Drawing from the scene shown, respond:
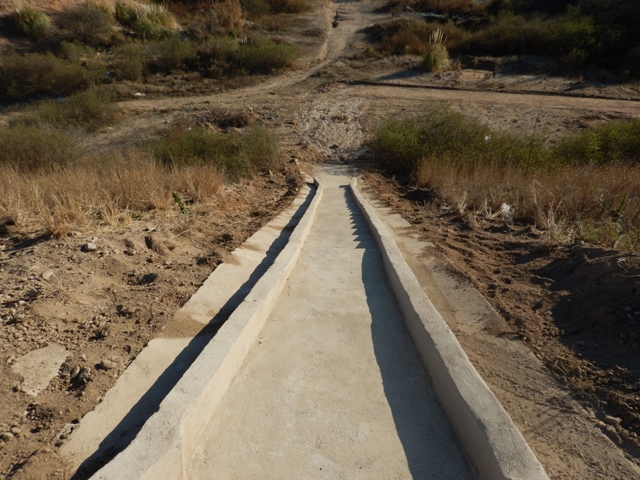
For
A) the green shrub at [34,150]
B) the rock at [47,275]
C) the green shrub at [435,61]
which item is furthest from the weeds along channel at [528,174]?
the green shrub at [34,150]

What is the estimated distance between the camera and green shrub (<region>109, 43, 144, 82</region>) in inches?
738

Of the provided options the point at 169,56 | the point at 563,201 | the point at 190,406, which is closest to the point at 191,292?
the point at 190,406

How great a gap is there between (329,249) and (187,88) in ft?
53.5

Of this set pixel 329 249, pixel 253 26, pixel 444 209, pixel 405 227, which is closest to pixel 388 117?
pixel 444 209

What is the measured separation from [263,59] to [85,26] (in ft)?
33.9

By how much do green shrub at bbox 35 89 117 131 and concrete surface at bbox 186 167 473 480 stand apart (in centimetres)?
1405

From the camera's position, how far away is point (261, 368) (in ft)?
9.20

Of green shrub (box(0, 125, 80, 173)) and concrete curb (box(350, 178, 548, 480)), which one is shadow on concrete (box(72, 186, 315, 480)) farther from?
green shrub (box(0, 125, 80, 173))

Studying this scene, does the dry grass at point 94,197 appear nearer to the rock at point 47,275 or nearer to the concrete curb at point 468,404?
the rock at point 47,275

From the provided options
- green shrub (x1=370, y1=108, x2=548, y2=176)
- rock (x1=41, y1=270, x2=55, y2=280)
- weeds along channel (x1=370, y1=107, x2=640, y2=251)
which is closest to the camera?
rock (x1=41, y1=270, x2=55, y2=280)

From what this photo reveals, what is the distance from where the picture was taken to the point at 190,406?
214 cm

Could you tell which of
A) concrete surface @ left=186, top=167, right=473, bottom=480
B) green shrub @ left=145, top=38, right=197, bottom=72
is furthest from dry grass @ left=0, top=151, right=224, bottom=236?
green shrub @ left=145, top=38, right=197, bottom=72

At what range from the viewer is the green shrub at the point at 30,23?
21125 millimetres

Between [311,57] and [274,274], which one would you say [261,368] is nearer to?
[274,274]
